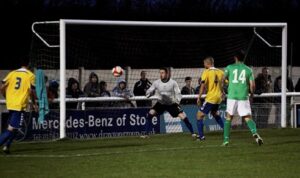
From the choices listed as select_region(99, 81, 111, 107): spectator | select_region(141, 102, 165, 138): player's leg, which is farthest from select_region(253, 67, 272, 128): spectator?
select_region(99, 81, 111, 107): spectator

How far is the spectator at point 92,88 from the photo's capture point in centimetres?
2636

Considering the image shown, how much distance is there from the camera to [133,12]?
37531 millimetres

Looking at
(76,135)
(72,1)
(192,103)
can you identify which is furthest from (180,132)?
(72,1)

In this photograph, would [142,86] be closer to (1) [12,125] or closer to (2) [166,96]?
(2) [166,96]

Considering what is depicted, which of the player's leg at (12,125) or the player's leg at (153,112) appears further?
the player's leg at (153,112)

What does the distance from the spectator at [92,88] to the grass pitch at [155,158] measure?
7.35 ft

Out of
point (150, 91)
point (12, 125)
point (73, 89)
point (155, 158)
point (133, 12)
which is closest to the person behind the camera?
point (155, 158)

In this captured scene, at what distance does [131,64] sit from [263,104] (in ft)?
22.5

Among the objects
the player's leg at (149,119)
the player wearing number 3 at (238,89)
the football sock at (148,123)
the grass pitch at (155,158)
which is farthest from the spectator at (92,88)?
the player wearing number 3 at (238,89)

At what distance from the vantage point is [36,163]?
1788 cm

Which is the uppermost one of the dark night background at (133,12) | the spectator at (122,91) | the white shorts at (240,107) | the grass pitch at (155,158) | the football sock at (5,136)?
the dark night background at (133,12)

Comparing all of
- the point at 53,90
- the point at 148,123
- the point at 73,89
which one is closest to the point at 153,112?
the point at 148,123

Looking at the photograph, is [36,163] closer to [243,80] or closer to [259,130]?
[243,80]

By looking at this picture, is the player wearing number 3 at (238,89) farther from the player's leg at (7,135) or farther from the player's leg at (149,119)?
the player's leg at (7,135)
